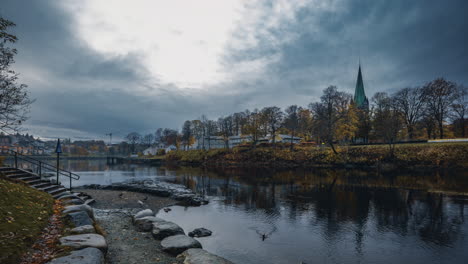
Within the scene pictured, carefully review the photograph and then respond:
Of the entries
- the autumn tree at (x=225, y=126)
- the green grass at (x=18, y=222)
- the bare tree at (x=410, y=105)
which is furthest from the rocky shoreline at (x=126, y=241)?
the autumn tree at (x=225, y=126)

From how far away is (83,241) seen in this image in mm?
7207

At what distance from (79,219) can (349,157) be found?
55758 millimetres

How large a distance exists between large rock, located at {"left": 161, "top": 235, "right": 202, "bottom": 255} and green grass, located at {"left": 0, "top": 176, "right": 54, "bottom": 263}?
13.1ft

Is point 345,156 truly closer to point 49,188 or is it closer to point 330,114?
point 330,114

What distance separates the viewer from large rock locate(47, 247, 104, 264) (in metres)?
5.74

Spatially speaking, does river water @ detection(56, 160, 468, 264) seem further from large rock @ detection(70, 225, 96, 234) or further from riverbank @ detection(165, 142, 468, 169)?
riverbank @ detection(165, 142, 468, 169)

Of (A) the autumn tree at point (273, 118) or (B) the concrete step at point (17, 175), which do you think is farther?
(A) the autumn tree at point (273, 118)

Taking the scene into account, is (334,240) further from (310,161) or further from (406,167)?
(310,161)

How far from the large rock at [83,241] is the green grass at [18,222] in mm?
840

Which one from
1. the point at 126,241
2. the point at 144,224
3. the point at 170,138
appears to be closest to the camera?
the point at 126,241

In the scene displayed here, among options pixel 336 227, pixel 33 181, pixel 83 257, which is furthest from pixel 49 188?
pixel 336 227

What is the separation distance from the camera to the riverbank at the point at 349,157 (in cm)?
4375

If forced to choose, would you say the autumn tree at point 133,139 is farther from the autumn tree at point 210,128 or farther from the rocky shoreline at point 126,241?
the rocky shoreline at point 126,241

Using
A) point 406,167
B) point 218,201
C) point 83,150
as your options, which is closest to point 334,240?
point 218,201
